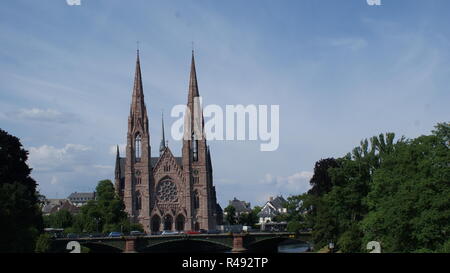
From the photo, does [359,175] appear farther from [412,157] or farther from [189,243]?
[189,243]

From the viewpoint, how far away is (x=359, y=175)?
53469mm

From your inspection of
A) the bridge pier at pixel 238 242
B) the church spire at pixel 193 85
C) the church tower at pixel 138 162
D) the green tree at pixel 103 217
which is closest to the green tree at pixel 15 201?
the bridge pier at pixel 238 242

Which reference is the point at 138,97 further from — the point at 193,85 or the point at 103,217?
the point at 103,217

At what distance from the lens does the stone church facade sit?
116m

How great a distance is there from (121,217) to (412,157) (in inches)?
2447

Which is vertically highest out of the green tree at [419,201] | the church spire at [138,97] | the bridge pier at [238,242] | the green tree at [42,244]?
the church spire at [138,97]

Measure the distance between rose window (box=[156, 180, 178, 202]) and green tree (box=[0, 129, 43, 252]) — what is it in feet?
190

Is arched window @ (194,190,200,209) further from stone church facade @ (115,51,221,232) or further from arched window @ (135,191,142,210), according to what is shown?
arched window @ (135,191,142,210)

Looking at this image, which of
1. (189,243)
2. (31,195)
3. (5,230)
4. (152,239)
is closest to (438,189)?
(5,230)

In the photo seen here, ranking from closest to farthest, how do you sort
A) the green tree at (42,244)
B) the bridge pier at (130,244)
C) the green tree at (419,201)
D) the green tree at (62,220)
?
the green tree at (419,201) → the green tree at (42,244) → the bridge pier at (130,244) → the green tree at (62,220)

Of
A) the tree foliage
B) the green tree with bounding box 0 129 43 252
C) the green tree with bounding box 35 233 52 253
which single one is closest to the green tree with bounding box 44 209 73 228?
the green tree with bounding box 0 129 43 252

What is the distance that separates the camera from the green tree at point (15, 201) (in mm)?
39094

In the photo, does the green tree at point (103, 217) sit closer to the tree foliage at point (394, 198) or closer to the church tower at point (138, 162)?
the church tower at point (138, 162)
